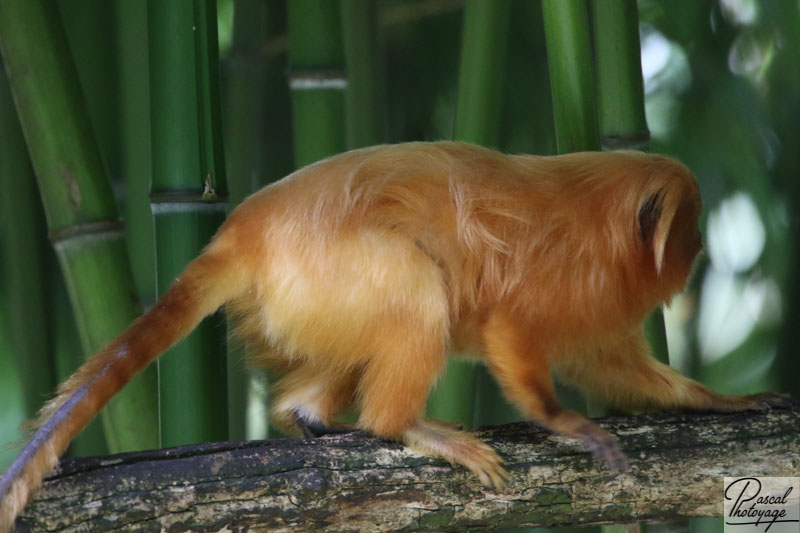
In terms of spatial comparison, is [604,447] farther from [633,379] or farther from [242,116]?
[242,116]

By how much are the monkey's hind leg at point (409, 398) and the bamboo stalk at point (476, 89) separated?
1.69ft

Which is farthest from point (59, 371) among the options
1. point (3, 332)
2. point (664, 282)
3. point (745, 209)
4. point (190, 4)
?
point (745, 209)

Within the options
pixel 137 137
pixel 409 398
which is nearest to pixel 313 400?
pixel 409 398

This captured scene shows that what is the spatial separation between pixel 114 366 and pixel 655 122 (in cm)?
220

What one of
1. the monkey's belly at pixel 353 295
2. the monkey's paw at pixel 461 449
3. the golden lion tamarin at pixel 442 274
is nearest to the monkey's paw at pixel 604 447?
the golden lion tamarin at pixel 442 274

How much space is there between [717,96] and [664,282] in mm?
1343

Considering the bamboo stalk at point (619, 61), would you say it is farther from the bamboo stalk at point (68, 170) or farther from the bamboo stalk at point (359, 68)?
the bamboo stalk at point (68, 170)

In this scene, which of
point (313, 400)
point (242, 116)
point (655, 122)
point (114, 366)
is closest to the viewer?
point (114, 366)

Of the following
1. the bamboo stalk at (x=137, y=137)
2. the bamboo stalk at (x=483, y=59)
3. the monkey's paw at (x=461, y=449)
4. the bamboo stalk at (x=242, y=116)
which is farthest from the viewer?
the bamboo stalk at (x=242, y=116)

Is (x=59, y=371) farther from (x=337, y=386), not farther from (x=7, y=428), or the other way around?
(x=337, y=386)

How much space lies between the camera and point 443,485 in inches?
65.9

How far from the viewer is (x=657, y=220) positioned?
1969mm

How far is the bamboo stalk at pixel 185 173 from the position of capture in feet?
6.16

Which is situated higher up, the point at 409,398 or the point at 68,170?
the point at 68,170
